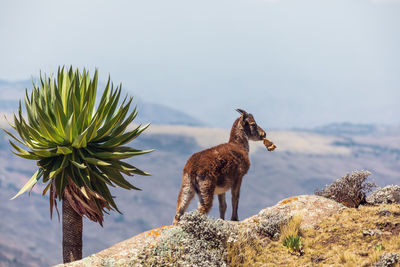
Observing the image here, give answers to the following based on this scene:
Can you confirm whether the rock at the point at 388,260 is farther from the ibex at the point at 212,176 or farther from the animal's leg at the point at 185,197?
the animal's leg at the point at 185,197

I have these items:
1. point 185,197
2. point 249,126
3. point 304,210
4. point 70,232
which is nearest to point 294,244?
point 304,210

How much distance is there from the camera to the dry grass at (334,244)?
412 inches

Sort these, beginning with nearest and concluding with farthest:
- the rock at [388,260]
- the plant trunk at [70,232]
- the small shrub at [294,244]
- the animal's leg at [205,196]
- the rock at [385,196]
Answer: the rock at [388,260] → the plant trunk at [70,232] → the small shrub at [294,244] → the animal's leg at [205,196] → the rock at [385,196]

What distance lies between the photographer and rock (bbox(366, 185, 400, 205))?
588 inches

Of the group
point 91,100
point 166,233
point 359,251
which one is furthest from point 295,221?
point 91,100

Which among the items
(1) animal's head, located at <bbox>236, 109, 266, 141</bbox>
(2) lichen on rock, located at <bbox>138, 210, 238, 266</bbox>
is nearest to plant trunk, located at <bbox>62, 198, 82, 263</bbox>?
(2) lichen on rock, located at <bbox>138, 210, 238, 266</bbox>

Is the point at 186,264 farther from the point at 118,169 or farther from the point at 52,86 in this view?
the point at 52,86

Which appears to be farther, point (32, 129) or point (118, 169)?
point (118, 169)

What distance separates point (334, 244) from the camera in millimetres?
11414

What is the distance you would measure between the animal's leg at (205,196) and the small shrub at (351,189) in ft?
18.5

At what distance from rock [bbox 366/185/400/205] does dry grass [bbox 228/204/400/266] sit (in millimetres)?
1871

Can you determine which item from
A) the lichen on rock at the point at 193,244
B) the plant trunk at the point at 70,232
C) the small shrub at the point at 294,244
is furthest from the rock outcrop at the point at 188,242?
the plant trunk at the point at 70,232

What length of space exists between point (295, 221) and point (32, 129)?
7.20 m

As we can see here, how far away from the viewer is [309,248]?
11.4m
